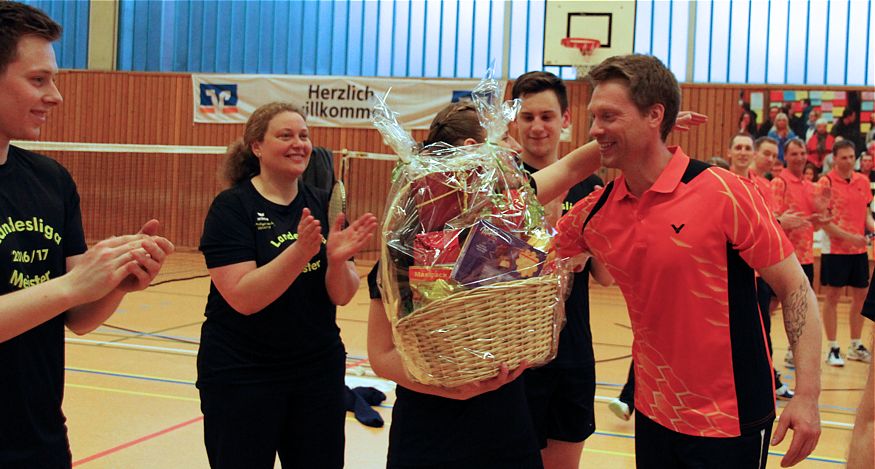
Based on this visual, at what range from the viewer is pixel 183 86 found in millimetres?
16219

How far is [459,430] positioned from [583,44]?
12786mm

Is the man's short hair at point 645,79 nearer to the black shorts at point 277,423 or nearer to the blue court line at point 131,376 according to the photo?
the black shorts at point 277,423

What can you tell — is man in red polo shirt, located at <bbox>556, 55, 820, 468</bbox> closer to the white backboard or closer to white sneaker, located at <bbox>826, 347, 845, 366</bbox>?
white sneaker, located at <bbox>826, 347, 845, 366</bbox>

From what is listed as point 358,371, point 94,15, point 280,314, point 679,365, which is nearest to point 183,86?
point 94,15

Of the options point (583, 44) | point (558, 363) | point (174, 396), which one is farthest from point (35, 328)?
point (583, 44)

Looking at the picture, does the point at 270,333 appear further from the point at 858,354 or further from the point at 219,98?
the point at 219,98

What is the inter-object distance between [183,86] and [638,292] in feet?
50.5

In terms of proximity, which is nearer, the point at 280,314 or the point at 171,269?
the point at 280,314

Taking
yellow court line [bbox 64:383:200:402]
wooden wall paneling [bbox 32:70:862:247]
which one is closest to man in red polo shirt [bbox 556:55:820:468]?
yellow court line [bbox 64:383:200:402]

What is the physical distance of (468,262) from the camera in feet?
6.22

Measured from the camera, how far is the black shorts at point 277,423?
9.38 ft

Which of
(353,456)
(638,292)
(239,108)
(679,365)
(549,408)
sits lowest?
(353,456)

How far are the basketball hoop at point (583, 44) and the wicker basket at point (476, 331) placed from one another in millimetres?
12665

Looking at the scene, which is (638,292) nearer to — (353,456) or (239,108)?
(353,456)
